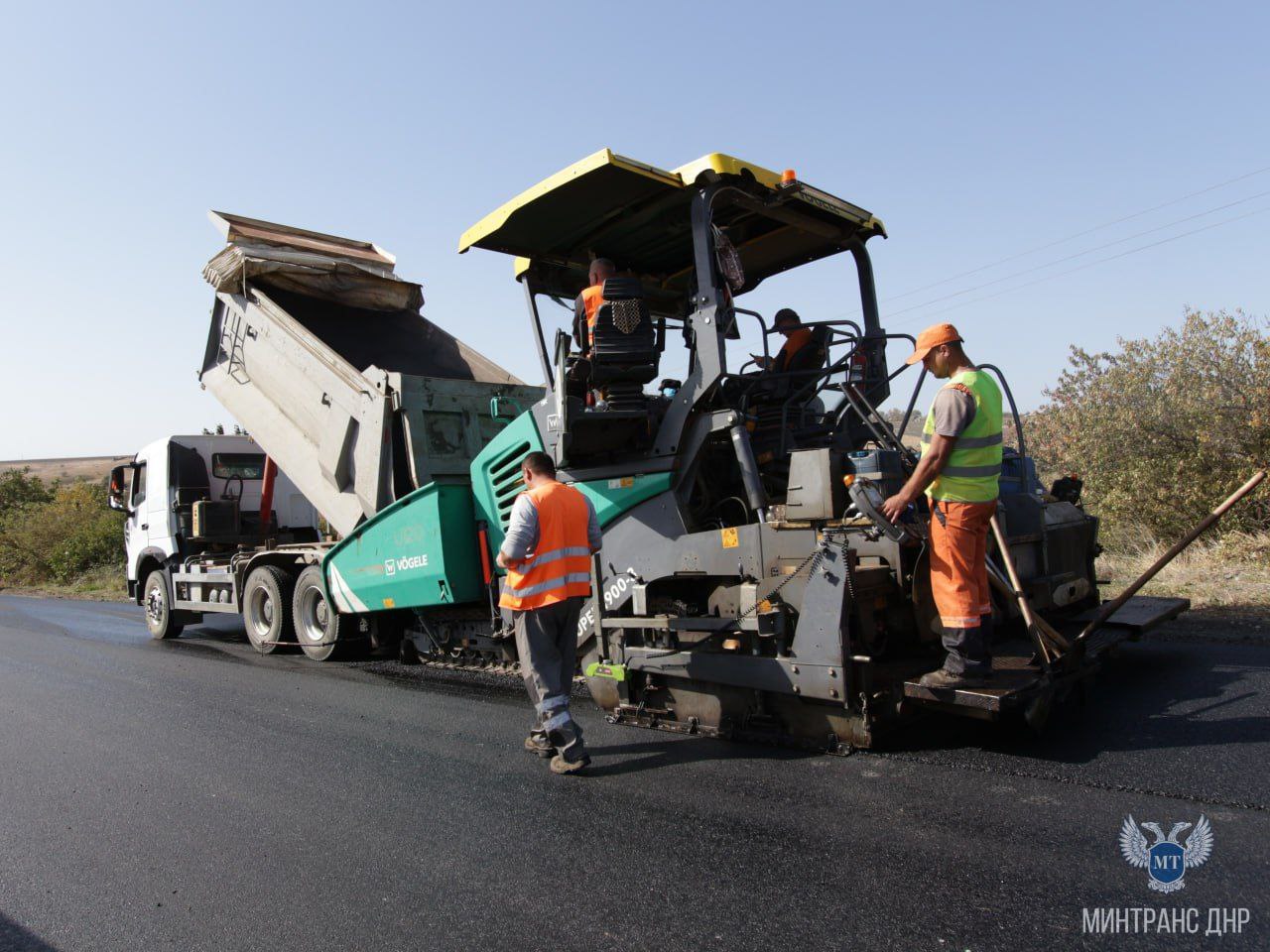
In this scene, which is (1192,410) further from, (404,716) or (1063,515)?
(404,716)

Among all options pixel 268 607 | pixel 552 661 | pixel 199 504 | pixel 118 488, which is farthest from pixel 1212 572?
pixel 118 488

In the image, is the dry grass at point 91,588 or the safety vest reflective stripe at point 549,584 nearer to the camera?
the safety vest reflective stripe at point 549,584

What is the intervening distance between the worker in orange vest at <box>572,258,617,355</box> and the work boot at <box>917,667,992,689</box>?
7.99 feet

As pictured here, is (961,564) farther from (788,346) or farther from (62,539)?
(62,539)

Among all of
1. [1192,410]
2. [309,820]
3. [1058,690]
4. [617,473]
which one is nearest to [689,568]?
[617,473]

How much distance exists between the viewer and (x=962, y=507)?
357 centimetres

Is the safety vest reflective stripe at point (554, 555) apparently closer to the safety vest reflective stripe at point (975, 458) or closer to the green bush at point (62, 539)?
the safety vest reflective stripe at point (975, 458)

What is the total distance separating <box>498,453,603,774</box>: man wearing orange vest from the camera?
411 cm

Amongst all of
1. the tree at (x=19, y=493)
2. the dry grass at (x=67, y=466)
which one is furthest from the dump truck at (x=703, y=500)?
the dry grass at (x=67, y=466)

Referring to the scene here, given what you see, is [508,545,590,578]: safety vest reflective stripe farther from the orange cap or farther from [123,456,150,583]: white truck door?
[123,456,150,583]: white truck door

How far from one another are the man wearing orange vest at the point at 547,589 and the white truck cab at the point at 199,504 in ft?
21.7

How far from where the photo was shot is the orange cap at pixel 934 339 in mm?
3766

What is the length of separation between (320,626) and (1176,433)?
9.31m

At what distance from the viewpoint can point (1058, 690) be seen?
3807 mm
